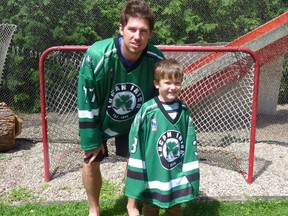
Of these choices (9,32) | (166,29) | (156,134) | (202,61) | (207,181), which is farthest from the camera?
(166,29)

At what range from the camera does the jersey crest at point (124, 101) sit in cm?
320

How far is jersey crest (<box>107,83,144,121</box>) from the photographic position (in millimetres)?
3197

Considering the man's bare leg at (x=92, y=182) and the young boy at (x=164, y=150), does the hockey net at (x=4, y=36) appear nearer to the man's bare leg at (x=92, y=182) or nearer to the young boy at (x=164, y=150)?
the man's bare leg at (x=92, y=182)

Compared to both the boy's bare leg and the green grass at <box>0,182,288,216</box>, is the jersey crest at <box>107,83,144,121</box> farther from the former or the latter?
Result: the green grass at <box>0,182,288,216</box>

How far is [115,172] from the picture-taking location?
476 cm

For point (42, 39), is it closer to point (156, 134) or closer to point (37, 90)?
point (37, 90)

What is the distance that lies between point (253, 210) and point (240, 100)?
1.88m

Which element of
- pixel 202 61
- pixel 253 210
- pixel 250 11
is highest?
pixel 250 11

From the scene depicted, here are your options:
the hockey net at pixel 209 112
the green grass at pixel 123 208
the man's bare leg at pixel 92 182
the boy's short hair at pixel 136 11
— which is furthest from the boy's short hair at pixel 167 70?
the hockey net at pixel 209 112

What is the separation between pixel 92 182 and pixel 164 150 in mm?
811

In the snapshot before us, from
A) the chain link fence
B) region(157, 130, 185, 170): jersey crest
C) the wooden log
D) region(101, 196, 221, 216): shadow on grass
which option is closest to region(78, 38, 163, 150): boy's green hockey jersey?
region(157, 130, 185, 170): jersey crest

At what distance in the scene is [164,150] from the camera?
3.05m

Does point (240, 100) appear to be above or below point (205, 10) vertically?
below

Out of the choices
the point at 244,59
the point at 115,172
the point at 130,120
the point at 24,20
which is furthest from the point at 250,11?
the point at 130,120
